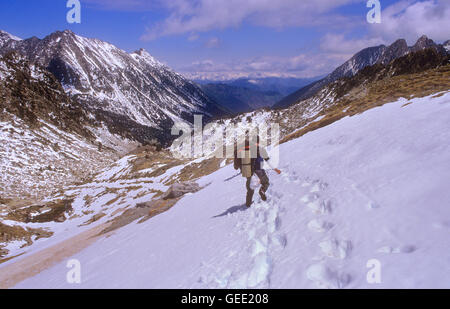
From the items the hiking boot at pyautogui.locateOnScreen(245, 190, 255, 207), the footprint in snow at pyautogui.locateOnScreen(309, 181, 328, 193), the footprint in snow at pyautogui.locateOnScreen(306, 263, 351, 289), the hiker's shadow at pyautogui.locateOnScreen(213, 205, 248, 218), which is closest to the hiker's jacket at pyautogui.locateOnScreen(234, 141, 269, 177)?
the hiking boot at pyautogui.locateOnScreen(245, 190, 255, 207)

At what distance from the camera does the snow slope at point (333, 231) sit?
5020mm

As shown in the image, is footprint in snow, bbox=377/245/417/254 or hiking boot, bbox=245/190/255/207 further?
hiking boot, bbox=245/190/255/207

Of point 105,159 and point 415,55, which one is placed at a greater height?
point 415,55

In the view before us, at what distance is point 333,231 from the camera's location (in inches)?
258

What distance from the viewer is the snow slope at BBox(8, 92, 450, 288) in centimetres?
502

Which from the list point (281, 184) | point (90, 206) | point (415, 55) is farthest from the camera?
point (415, 55)

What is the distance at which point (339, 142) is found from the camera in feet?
47.5

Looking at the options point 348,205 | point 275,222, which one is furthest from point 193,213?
point 348,205

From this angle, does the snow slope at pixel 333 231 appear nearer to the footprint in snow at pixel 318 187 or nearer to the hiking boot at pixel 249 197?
the footprint in snow at pixel 318 187

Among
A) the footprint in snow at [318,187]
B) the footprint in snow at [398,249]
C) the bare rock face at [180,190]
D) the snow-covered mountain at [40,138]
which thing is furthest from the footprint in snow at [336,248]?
the snow-covered mountain at [40,138]

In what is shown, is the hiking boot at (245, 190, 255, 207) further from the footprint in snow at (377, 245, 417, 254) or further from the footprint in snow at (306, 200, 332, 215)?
the footprint in snow at (377, 245, 417, 254)
